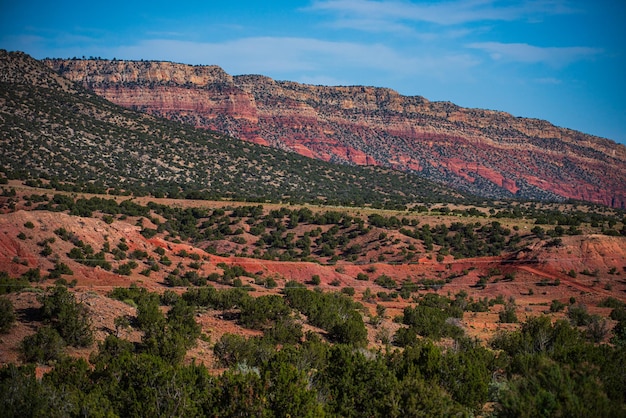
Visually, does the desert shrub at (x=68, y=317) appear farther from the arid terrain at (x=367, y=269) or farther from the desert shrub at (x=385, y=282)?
the desert shrub at (x=385, y=282)

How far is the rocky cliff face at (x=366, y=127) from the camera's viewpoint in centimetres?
15925

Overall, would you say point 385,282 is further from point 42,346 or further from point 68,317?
point 42,346

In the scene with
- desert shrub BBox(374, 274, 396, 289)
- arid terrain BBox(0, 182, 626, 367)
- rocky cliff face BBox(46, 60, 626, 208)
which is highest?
rocky cliff face BBox(46, 60, 626, 208)

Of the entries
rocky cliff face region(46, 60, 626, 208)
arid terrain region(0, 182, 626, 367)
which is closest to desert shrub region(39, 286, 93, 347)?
arid terrain region(0, 182, 626, 367)

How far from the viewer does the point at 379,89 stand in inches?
7741

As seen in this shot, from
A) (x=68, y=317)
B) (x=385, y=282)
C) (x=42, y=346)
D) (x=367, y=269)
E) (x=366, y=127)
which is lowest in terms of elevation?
(x=385, y=282)

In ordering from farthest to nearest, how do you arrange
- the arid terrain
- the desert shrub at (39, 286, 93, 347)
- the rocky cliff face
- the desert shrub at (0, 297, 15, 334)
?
the rocky cliff face → the arid terrain → the desert shrub at (39, 286, 93, 347) → the desert shrub at (0, 297, 15, 334)

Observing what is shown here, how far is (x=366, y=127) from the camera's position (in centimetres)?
18225

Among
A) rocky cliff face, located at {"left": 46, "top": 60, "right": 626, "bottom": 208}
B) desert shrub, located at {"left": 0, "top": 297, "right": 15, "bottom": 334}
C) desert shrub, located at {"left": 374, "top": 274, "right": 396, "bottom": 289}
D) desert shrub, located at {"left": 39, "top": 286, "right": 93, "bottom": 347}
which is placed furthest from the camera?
rocky cliff face, located at {"left": 46, "top": 60, "right": 626, "bottom": 208}

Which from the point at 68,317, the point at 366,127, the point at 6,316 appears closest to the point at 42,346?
the point at 68,317

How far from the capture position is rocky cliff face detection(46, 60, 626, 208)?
159 metres

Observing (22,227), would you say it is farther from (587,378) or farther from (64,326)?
(587,378)

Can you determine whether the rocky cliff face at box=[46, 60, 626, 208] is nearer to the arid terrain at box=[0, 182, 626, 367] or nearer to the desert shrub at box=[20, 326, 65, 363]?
the arid terrain at box=[0, 182, 626, 367]

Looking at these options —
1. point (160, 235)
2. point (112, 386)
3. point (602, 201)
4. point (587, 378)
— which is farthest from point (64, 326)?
point (602, 201)
